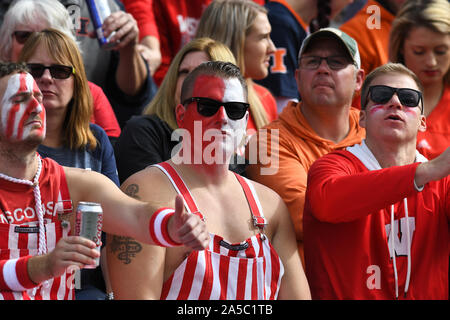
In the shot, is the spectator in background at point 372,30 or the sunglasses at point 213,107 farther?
the spectator in background at point 372,30

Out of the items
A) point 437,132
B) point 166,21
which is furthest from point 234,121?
point 166,21

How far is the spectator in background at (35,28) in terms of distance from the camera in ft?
15.1

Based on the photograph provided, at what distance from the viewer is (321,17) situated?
620cm

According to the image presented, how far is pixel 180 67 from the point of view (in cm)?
452

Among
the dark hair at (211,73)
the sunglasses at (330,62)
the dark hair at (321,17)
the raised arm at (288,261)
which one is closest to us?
the raised arm at (288,261)

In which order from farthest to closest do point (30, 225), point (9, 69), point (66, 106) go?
point (66, 106), point (9, 69), point (30, 225)

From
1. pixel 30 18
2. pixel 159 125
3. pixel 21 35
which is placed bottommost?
pixel 159 125

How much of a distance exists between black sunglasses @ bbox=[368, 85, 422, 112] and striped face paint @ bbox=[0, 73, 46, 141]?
172cm

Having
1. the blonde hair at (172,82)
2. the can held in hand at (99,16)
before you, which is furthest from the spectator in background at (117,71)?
the blonde hair at (172,82)

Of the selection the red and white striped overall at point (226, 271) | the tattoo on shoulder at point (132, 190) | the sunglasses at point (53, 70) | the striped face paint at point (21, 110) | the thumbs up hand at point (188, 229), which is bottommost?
the red and white striped overall at point (226, 271)

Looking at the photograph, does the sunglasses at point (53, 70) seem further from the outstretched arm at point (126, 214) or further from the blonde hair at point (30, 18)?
the outstretched arm at point (126, 214)

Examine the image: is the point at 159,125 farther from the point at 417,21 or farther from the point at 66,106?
the point at 417,21

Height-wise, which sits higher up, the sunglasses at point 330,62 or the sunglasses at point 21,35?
the sunglasses at point 21,35

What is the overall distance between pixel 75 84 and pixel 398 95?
66.9 inches
